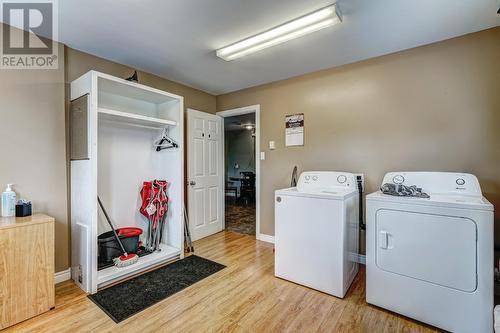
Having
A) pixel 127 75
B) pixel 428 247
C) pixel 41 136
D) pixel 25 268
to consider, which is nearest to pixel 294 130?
pixel 428 247

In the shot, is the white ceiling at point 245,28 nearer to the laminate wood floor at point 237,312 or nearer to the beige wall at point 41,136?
the beige wall at point 41,136

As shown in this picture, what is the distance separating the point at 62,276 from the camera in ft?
7.93

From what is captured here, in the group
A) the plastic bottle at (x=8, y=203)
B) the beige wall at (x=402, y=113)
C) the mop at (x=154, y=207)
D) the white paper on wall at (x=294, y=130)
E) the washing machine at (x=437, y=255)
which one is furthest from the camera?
the white paper on wall at (x=294, y=130)

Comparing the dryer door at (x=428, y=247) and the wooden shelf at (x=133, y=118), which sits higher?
the wooden shelf at (x=133, y=118)

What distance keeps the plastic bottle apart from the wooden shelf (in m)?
1.02

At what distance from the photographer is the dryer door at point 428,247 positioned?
1673mm

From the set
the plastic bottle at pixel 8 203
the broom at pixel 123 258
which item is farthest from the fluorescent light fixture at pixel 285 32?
the plastic bottle at pixel 8 203

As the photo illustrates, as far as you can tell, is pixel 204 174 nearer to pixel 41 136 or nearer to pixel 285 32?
pixel 41 136

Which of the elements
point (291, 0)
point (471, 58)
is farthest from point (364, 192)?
point (291, 0)

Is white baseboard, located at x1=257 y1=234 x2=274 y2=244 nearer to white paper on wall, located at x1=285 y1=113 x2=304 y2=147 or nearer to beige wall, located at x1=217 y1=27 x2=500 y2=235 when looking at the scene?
beige wall, located at x1=217 y1=27 x2=500 y2=235

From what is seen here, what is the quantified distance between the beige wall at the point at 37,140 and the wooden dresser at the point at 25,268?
400 mm

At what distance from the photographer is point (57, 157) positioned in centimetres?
239

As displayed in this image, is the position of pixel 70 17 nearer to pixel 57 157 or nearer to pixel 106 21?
pixel 106 21

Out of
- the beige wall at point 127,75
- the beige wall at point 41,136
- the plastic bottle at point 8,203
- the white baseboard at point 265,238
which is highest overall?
the beige wall at point 127,75
